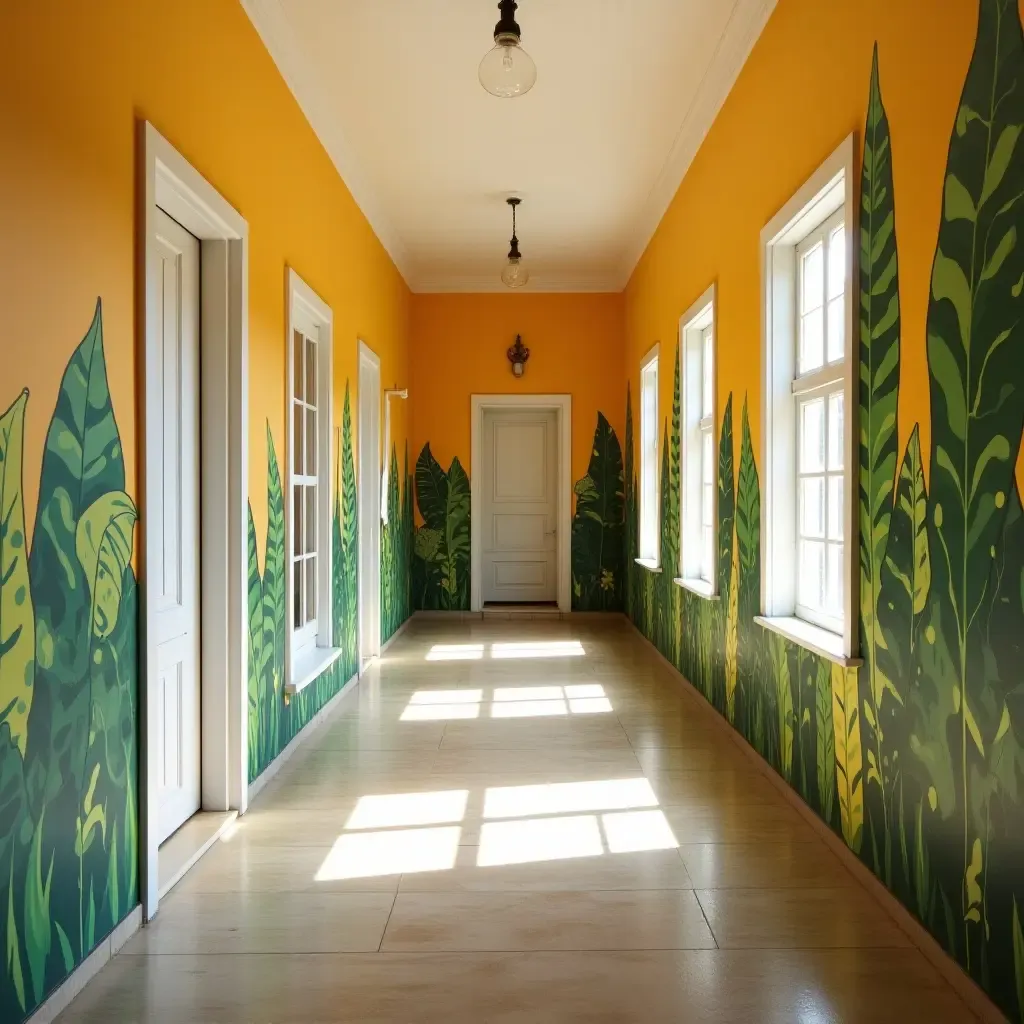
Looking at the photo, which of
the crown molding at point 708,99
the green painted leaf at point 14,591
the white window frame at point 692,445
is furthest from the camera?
the white window frame at point 692,445

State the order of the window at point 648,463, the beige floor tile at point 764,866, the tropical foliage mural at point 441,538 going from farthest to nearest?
the tropical foliage mural at point 441,538, the window at point 648,463, the beige floor tile at point 764,866

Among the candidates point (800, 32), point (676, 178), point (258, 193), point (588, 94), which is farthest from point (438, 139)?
point (800, 32)

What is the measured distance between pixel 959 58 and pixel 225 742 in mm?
3037

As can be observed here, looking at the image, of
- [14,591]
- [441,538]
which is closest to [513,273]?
[441,538]

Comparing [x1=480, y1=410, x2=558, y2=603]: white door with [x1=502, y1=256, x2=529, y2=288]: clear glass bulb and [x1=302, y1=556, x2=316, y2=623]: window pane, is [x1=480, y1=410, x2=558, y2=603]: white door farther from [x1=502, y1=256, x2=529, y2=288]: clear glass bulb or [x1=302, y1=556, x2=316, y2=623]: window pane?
[x1=302, y1=556, x2=316, y2=623]: window pane

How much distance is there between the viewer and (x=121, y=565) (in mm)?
2379

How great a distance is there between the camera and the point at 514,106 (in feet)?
15.8

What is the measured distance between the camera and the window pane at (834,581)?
131 inches

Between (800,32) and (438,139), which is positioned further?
(438,139)

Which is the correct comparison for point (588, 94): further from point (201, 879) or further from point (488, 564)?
point (488, 564)

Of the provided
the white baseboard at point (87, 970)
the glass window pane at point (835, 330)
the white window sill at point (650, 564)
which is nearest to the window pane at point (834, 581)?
the glass window pane at point (835, 330)

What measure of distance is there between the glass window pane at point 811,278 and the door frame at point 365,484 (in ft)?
9.91

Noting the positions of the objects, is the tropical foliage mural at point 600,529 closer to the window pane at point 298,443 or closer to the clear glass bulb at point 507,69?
the window pane at point 298,443

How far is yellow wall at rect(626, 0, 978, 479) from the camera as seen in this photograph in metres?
2.30
